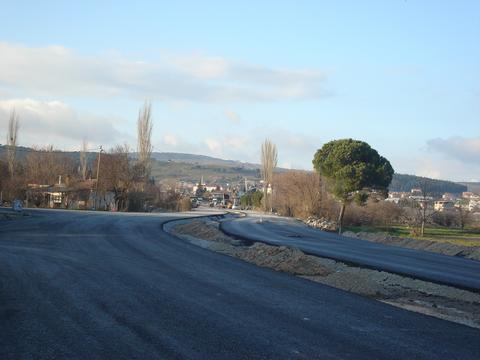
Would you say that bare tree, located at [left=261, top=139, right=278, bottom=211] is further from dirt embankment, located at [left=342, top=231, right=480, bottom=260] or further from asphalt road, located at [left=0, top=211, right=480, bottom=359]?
asphalt road, located at [left=0, top=211, right=480, bottom=359]

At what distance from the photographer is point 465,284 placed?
57.7 feet

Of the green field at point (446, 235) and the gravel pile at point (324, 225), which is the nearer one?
the green field at point (446, 235)

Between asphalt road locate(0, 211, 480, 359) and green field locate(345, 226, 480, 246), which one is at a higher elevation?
asphalt road locate(0, 211, 480, 359)

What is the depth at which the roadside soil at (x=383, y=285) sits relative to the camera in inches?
505

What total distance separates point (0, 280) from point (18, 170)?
231 ft

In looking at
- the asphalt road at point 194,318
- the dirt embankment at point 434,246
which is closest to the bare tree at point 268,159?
the dirt embankment at point 434,246

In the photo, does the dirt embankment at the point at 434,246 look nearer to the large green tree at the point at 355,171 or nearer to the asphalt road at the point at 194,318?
the large green tree at the point at 355,171

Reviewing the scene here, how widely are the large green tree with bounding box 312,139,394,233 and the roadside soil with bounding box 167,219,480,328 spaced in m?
42.6

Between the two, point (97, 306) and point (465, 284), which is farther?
point (465, 284)

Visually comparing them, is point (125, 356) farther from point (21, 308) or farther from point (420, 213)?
point (420, 213)

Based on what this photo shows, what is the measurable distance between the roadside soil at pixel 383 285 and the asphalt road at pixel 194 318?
36.0 inches

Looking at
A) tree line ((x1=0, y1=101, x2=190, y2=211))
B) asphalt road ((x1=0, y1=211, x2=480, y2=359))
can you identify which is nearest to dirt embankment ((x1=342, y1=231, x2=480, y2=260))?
asphalt road ((x1=0, y1=211, x2=480, y2=359))

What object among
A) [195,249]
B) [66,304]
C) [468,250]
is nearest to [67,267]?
[66,304]

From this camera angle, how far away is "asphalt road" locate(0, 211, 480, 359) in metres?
8.07
